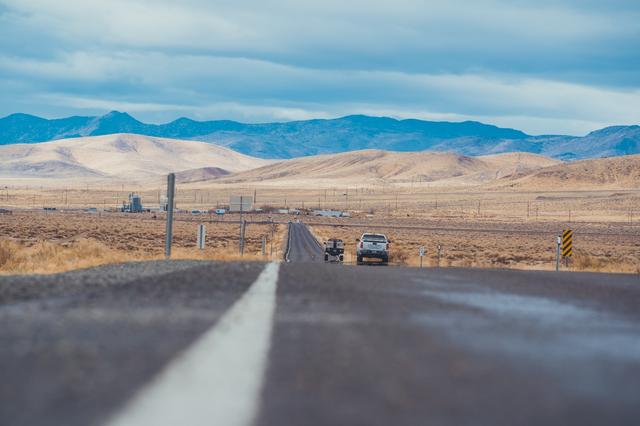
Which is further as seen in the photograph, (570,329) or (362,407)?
(570,329)

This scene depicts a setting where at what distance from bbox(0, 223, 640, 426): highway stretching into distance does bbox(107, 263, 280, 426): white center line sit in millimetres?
13

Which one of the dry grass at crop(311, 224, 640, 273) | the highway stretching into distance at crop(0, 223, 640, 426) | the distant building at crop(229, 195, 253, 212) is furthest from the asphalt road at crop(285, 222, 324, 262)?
the highway stretching into distance at crop(0, 223, 640, 426)

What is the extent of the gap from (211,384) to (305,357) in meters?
1.14

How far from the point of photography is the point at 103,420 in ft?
14.6

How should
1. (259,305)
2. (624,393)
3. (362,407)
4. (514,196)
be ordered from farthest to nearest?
(514,196) < (259,305) < (624,393) < (362,407)

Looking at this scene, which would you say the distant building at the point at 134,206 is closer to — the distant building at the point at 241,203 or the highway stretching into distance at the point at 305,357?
the distant building at the point at 241,203

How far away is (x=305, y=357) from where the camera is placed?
6371 mm

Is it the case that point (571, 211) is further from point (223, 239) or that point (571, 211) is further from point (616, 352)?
point (616, 352)

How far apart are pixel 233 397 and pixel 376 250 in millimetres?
34347

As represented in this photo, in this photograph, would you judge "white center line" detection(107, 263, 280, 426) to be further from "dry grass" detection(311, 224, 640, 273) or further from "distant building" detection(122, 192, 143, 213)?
"distant building" detection(122, 192, 143, 213)

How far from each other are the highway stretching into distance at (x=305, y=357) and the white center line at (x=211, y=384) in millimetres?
13

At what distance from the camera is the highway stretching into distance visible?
4797 millimetres

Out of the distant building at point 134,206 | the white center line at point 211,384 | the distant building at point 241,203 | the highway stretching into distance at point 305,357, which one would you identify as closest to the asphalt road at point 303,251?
the distant building at point 241,203

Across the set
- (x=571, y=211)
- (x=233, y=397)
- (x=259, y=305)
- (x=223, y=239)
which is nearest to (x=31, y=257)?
(x=259, y=305)
